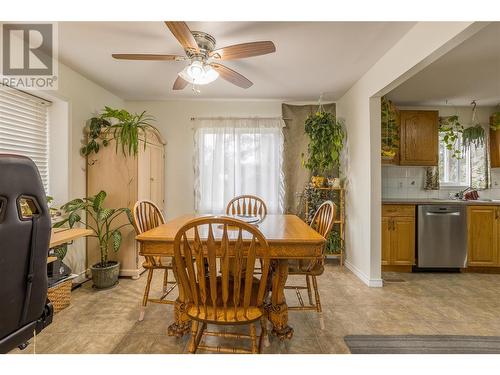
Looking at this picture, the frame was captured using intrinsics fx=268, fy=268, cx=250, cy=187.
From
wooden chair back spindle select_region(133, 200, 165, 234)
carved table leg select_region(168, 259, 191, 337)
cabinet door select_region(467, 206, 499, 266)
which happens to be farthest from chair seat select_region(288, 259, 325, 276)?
cabinet door select_region(467, 206, 499, 266)

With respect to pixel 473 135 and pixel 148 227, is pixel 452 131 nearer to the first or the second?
pixel 473 135

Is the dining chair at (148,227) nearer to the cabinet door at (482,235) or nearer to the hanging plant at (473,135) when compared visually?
the cabinet door at (482,235)

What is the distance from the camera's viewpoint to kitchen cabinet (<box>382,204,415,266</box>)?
3299 mm

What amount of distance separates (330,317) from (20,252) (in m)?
2.07

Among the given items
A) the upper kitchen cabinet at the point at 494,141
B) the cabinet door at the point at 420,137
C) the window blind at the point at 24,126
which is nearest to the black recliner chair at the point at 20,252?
the window blind at the point at 24,126

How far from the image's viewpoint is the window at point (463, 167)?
3.85 meters

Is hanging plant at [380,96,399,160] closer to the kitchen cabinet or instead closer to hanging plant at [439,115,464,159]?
the kitchen cabinet

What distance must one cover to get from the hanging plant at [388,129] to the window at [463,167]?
101 centimetres

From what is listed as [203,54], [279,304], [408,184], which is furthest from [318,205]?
[203,54]

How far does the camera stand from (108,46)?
2.36 metres
